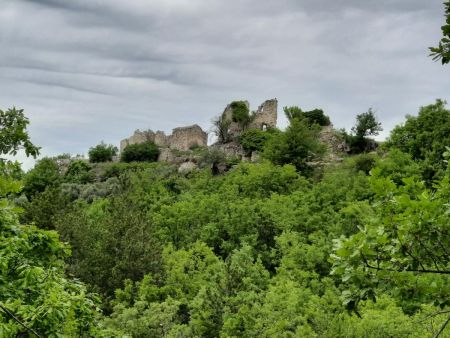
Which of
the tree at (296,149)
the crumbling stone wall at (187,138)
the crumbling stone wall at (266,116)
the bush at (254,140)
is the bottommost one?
the tree at (296,149)

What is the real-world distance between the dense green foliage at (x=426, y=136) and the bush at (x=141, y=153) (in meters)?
33.0

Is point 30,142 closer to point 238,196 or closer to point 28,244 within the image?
point 28,244

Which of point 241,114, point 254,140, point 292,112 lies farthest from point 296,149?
point 241,114

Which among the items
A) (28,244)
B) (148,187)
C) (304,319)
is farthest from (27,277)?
(148,187)

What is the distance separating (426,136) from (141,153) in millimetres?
37145

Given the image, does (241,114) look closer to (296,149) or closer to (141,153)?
(141,153)

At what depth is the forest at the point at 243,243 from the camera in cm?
565

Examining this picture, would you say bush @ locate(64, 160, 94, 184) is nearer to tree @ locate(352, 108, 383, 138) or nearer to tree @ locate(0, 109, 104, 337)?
tree @ locate(352, 108, 383, 138)

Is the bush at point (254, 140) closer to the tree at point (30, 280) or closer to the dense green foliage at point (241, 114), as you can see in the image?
the dense green foliage at point (241, 114)

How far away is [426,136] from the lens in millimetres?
38062

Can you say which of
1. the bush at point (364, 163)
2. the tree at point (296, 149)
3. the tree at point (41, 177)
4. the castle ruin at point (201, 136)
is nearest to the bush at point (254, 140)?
the castle ruin at point (201, 136)

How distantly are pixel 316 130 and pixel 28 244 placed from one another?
4682 cm

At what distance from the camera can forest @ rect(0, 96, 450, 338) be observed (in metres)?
5.65

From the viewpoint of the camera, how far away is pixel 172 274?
2406 cm
